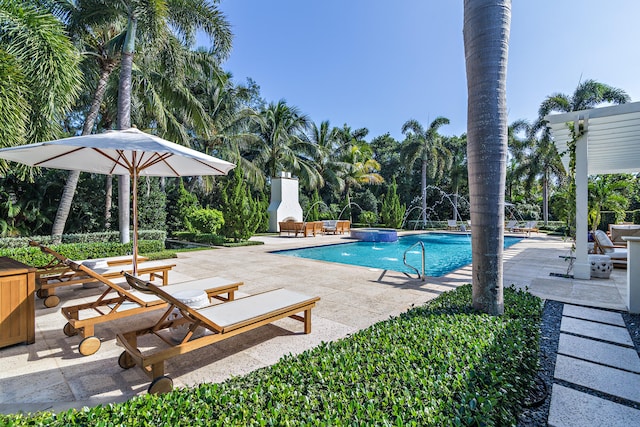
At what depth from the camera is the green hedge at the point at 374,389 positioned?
5.16ft

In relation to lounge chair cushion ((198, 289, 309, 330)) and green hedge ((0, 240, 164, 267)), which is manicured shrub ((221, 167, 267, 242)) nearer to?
green hedge ((0, 240, 164, 267))

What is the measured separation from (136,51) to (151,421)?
40.3 ft

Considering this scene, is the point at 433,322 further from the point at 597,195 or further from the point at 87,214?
the point at 597,195

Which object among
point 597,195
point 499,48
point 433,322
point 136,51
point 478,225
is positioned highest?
point 136,51

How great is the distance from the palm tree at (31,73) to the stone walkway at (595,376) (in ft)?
27.2

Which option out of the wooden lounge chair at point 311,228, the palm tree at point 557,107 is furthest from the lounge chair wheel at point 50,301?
the palm tree at point 557,107

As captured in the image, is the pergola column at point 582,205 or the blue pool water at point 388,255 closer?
the pergola column at point 582,205

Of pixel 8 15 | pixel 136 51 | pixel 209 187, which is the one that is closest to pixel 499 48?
pixel 8 15

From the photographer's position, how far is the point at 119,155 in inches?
188

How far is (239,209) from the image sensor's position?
13477 millimetres

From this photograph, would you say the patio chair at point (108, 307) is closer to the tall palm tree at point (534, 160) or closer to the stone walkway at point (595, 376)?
the stone walkway at point (595, 376)

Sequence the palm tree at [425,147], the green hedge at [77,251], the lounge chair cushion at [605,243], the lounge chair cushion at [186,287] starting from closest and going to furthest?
the lounge chair cushion at [186,287] → the green hedge at [77,251] → the lounge chair cushion at [605,243] → the palm tree at [425,147]

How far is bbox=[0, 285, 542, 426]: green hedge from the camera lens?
5.16ft

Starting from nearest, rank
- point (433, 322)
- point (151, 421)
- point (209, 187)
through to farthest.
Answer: point (151, 421), point (433, 322), point (209, 187)
